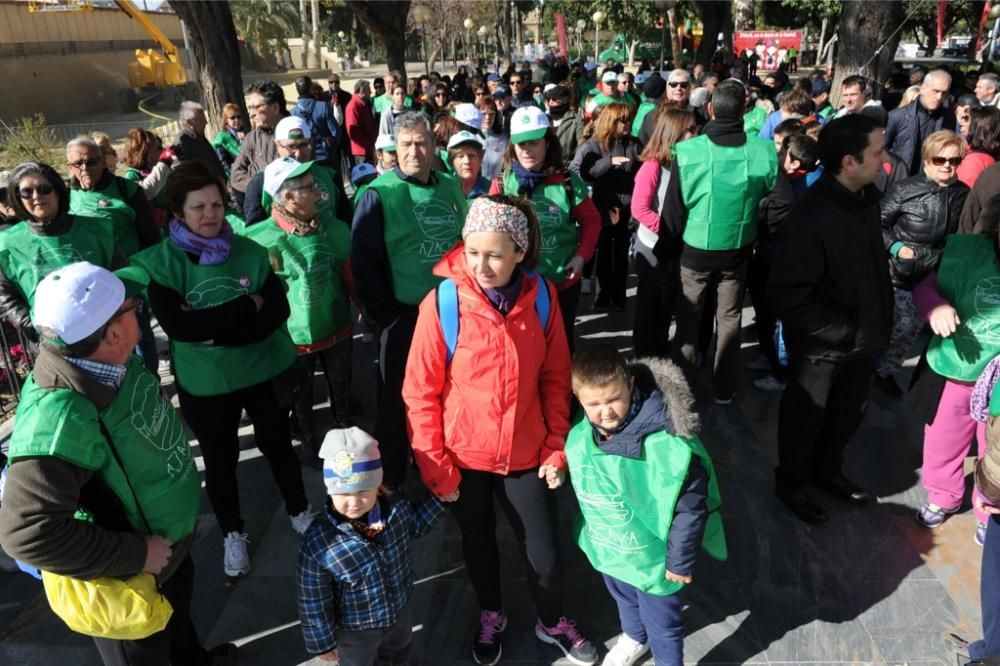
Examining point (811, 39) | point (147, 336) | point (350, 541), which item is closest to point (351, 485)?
point (350, 541)

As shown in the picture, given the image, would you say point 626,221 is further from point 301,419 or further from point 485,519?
point 485,519

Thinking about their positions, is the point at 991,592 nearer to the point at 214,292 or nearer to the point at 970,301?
the point at 970,301

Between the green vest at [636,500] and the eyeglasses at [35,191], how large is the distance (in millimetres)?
2963

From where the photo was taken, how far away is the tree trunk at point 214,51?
9.08 m

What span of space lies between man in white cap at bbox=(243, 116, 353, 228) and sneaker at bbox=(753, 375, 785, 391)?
3.06 meters

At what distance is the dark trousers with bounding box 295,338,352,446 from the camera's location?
4155 mm

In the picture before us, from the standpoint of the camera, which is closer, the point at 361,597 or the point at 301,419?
the point at 361,597

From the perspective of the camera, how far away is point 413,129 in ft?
11.4

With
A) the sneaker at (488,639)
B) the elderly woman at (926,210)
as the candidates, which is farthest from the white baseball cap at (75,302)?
the elderly woman at (926,210)

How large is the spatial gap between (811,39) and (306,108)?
60787 mm

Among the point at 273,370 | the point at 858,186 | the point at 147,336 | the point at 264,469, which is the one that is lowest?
the point at 264,469

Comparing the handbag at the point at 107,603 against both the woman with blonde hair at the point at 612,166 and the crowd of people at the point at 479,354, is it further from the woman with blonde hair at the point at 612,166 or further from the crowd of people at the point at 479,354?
the woman with blonde hair at the point at 612,166

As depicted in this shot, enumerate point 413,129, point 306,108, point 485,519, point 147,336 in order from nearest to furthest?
point 485,519
point 413,129
point 147,336
point 306,108

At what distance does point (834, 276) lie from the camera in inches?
121
